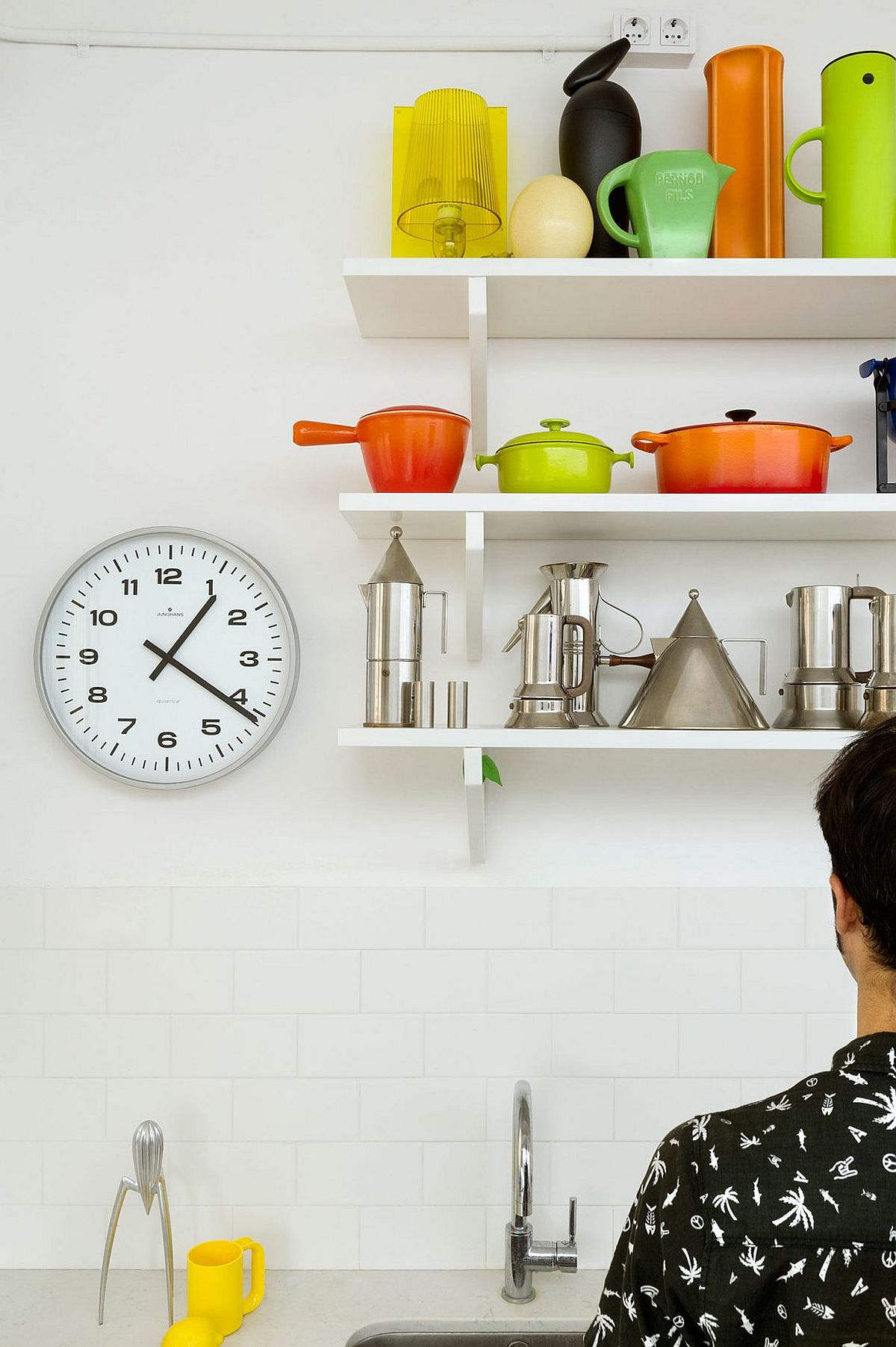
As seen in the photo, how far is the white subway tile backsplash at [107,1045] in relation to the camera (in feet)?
5.55

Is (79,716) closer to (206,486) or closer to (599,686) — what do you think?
(206,486)

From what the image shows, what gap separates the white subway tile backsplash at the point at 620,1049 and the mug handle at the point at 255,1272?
19.7 inches

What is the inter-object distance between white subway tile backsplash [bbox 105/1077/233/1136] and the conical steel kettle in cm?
84

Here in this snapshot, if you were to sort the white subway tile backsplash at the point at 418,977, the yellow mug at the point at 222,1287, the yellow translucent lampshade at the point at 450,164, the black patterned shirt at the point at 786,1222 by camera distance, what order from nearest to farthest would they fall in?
the black patterned shirt at the point at 786,1222, the yellow mug at the point at 222,1287, the yellow translucent lampshade at the point at 450,164, the white subway tile backsplash at the point at 418,977

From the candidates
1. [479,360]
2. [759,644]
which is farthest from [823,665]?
[479,360]

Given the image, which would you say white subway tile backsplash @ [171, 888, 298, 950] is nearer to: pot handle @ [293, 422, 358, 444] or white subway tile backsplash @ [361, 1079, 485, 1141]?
white subway tile backsplash @ [361, 1079, 485, 1141]

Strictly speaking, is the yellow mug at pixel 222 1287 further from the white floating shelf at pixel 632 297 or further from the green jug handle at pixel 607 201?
the green jug handle at pixel 607 201

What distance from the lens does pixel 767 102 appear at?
1.62 m

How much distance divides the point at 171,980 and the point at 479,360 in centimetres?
104

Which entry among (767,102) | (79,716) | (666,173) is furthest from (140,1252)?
(767,102)

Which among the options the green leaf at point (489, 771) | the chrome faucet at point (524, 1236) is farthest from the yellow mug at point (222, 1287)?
the green leaf at point (489, 771)

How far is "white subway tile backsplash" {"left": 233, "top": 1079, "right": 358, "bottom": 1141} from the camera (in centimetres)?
168

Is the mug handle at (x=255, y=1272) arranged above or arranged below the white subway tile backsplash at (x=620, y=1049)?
below

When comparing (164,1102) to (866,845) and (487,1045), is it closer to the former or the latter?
(487,1045)
